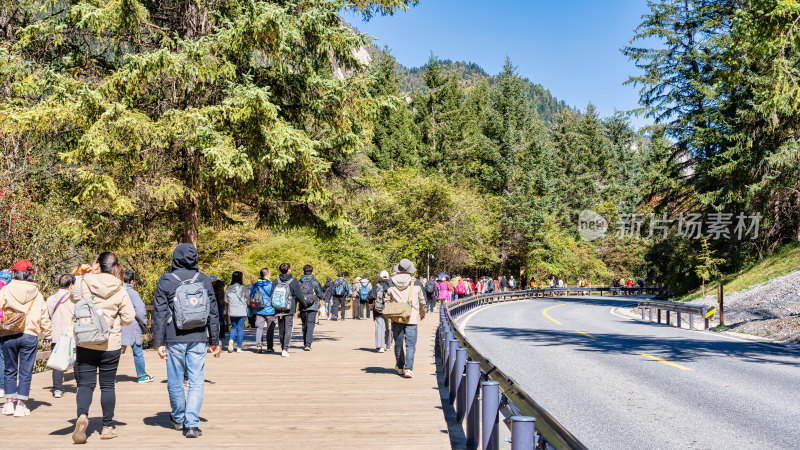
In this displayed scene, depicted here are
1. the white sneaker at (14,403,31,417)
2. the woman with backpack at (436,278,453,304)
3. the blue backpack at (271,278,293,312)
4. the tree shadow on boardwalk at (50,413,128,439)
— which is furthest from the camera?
the woman with backpack at (436,278,453,304)

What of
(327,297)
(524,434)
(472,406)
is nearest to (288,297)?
(472,406)

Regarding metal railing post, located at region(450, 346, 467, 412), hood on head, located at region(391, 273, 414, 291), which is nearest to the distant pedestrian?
hood on head, located at region(391, 273, 414, 291)

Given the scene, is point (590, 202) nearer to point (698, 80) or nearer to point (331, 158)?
point (698, 80)

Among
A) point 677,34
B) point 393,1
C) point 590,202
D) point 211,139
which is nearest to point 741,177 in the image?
point 677,34

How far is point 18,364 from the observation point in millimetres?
7848

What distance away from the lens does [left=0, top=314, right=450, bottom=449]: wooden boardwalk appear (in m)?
6.50

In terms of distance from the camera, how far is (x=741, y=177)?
113 feet

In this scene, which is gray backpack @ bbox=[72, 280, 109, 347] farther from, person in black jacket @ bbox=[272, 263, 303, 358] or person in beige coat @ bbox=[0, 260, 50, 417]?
person in black jacket @ bbox=[272, 263, 303, 358]

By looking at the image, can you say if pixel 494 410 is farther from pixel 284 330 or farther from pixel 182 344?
pixel 284 330

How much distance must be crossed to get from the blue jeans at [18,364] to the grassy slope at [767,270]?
3088 centimetres

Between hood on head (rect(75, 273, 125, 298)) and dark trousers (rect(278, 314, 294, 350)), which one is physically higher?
hood on head (rect(75, 273, 125, 298))

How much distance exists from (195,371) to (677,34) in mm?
41537

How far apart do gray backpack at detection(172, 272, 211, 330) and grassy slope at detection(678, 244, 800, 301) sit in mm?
30033

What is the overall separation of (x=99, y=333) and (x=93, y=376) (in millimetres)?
598
